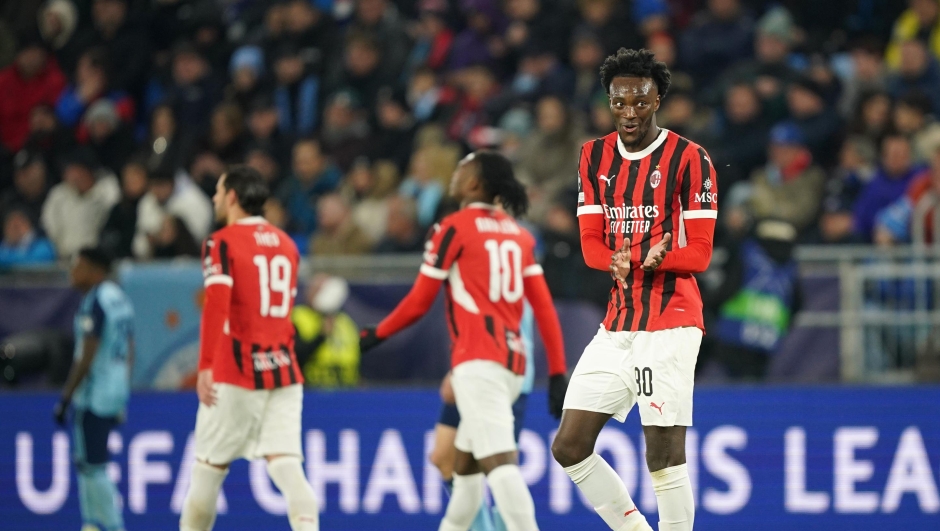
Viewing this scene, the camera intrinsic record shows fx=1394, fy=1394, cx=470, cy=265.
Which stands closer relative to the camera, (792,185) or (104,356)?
(104,356)

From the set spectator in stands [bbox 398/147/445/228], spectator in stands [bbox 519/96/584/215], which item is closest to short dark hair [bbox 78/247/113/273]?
spectator in stands [bbox 398/147/445/228]

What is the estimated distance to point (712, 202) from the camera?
6062 mm

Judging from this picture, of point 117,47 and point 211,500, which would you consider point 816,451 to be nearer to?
point 211,500

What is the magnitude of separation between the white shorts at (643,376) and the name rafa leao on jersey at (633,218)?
46 cm

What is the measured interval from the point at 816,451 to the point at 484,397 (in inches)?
136

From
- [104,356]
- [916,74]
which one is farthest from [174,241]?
[916,74]

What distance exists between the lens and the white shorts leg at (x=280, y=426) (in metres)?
7.51

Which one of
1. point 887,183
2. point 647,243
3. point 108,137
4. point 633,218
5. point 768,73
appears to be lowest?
point 647,243

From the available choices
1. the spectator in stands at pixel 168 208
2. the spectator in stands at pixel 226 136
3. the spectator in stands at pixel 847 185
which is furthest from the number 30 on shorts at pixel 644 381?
the spectator in stands at pixel 226 136

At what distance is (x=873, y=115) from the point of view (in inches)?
468

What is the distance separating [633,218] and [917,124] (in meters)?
6.26

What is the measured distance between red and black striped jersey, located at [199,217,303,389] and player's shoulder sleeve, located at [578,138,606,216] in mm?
2037

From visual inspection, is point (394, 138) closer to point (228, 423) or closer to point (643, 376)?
point (228, 423)

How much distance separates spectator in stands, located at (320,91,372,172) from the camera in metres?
13.6
